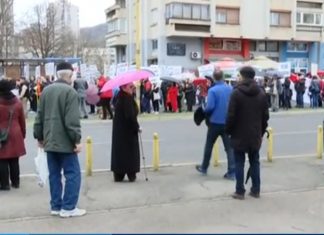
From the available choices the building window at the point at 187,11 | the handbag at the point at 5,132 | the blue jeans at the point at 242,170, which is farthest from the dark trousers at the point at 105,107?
the building window at the point at 187,11

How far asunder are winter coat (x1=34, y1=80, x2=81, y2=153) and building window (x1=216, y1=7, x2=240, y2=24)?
147ft

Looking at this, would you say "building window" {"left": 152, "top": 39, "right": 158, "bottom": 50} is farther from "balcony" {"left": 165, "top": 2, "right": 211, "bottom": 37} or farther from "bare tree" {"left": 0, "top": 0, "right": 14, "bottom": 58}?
"bare tree" {"left": 0, "top": 0, "right": 14, "bottom": 58}

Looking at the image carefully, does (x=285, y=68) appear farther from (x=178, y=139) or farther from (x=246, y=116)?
(x=246, y=116)

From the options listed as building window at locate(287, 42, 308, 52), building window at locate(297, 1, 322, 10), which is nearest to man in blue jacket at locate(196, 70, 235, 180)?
building window at locate(287, 42, 308, 52)

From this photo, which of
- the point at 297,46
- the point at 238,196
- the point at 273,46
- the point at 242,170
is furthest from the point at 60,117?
the point at 297,46

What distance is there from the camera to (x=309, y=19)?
5425cm

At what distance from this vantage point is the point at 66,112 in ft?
20.9

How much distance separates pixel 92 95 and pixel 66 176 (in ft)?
55.3

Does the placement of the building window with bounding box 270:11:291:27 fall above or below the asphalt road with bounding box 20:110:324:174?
above

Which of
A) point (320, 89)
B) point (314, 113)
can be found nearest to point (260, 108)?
point (314, 113)

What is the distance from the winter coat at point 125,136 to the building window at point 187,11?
3995 cm

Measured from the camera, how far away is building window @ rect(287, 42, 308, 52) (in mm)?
53312

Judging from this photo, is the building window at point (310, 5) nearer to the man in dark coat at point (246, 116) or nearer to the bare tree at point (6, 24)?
the bare tree at point (6, 24)

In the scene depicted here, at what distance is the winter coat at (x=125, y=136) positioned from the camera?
8.59 m
